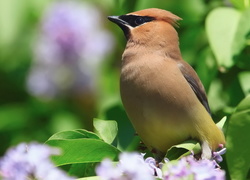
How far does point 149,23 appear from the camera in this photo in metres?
4.01

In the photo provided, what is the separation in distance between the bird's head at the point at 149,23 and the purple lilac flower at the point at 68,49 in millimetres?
1374

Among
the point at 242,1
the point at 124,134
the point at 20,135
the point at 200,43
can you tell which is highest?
the point at 242,1

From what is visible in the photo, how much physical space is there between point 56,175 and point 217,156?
117cm

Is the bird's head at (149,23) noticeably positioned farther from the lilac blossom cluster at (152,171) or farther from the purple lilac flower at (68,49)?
the lilac blossom cluster at (152,171)

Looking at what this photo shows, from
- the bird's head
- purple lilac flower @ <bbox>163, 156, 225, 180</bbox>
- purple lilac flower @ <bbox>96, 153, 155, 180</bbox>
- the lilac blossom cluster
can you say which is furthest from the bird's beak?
purple lilac flower @ <bbox>96, 153, 155, 180</bbox>

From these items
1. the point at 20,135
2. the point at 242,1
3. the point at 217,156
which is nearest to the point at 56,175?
the point at 217,156

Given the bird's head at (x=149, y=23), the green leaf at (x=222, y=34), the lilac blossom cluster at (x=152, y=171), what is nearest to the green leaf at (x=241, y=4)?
the green leaf at (x=222, y=34)

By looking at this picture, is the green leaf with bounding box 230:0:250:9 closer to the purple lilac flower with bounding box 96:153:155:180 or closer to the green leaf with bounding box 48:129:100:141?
the green leaf with bounding box 48:129:100:141

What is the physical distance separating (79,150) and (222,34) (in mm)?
1148

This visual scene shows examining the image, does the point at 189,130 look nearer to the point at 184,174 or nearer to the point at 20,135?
the point at 184,174

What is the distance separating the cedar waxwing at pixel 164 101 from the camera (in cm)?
362

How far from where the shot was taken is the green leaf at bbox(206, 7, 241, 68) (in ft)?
11.9

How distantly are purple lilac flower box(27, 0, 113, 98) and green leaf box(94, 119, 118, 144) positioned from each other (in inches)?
80.6

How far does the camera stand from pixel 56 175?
2.23 m
